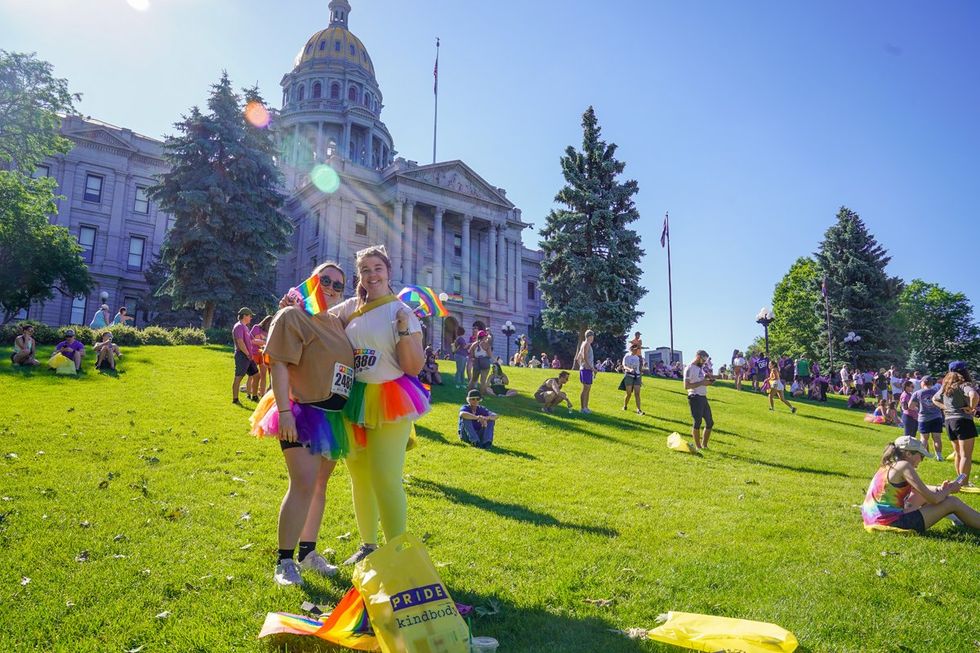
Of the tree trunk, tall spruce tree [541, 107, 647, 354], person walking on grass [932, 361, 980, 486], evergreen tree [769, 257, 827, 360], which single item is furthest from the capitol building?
person walking on grass [932, 361, 980, 486]

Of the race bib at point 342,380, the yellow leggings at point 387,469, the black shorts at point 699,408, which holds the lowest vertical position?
the yellow leggings at point 387,469

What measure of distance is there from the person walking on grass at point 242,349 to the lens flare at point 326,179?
41.4 meters

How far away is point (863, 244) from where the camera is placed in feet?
154

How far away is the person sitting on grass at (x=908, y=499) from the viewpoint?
20.0 feet

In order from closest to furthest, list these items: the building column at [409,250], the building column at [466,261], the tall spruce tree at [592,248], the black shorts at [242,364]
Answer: the black shorts at [242,364], the tall spruce tree at [592,248], the building column at [409,250], the building column at [466,261]

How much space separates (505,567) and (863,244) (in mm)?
52022

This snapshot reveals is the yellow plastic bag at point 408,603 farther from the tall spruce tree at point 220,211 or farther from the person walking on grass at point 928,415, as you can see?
the tall spruce tree at point 220,211

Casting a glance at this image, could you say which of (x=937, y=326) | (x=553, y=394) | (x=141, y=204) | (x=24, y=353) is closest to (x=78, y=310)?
(x=141, y=204)

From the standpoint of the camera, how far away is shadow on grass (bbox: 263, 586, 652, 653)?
3117 millimetres

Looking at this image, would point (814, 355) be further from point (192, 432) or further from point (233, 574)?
point (233, 574)

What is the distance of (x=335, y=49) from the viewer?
73.5 metres

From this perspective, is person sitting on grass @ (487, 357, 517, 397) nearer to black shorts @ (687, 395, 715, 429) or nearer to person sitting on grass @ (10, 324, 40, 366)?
black shorts @ (687, 395, 715, 429)

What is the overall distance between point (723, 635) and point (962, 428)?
941cm

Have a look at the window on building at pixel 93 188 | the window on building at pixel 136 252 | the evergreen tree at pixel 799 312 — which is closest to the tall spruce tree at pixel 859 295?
the evergreen tree at pixel 799 312
